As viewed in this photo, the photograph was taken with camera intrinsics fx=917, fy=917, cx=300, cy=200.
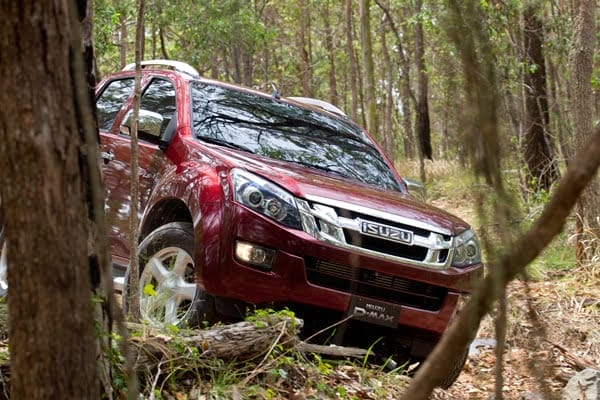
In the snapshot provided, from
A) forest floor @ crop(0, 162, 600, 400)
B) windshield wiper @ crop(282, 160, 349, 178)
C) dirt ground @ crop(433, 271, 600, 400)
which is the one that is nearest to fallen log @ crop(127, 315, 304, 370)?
forest floor @ crop(0, 162, 600, 400)

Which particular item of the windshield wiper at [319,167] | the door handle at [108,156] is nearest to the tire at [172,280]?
the windshield wiper at [319,167]

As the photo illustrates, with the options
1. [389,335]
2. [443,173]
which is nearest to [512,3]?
[443,173]

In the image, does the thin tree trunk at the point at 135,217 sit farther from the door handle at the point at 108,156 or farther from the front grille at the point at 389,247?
the front grille at the point at 389,247

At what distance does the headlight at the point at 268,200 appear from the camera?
185 inches

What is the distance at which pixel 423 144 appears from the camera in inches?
864

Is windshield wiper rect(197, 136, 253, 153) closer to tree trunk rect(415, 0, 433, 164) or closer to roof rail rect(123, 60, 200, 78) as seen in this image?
roof rail rect(123, 60, 200, 78)

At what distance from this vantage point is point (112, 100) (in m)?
7.03

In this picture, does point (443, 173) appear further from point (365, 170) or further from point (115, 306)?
point (115, 306)

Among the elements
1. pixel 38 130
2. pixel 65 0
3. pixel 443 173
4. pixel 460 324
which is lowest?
pixel 443 173

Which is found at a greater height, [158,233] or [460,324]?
[460,324]

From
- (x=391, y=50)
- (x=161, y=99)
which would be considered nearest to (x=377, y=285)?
(x=161, y=99)

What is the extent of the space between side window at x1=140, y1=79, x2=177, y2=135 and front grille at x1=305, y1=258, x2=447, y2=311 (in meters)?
1.65

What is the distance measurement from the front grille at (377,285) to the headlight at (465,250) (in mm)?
211

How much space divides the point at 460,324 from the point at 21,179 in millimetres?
951
